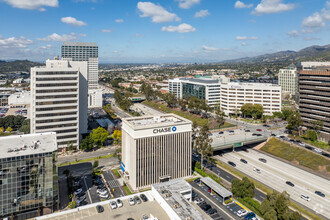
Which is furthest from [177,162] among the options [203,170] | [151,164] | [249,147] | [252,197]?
[249,147]

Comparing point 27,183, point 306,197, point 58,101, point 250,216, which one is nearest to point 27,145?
point 27,183

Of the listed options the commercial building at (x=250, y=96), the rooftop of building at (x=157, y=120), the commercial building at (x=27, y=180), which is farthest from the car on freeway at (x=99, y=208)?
the commercial building at (x=250, y=96)

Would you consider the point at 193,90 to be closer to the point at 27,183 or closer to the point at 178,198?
the point at 178,198

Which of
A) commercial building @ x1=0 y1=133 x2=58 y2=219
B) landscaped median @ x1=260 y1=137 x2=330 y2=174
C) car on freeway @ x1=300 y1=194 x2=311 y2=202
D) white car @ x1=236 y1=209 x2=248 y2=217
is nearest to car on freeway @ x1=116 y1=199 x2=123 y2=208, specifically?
commercial building @ x1=0 y1=133 x2=58 y2=219

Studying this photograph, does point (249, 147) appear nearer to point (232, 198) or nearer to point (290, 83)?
point (232, 198)

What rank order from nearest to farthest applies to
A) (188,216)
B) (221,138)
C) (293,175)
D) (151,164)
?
(188,216) → (151,164) → (293,175) → (221,138)

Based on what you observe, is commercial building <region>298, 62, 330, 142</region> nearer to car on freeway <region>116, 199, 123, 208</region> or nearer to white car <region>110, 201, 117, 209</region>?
car on freeway <region>116, 199, 123, 208</region>
